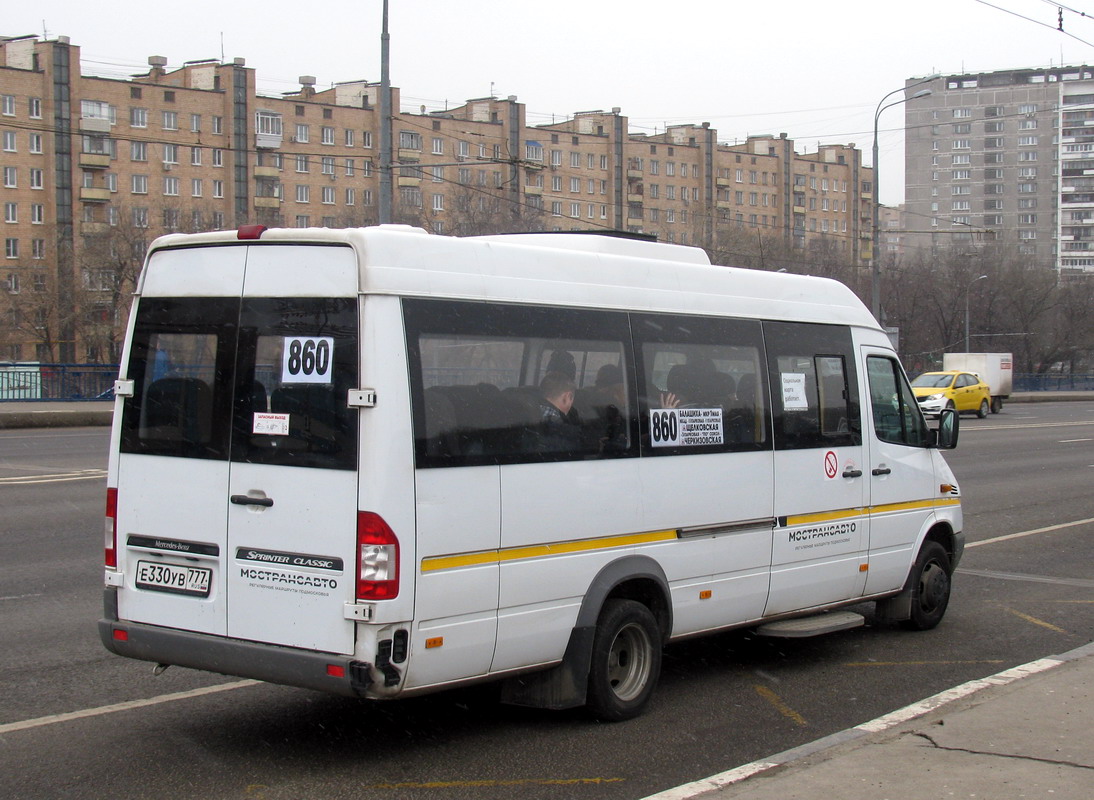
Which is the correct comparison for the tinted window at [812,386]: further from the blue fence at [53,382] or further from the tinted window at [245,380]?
the blue fence at [53,382]

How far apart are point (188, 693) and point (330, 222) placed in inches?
2951

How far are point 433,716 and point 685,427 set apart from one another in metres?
1.92

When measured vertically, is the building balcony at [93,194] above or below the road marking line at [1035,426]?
above

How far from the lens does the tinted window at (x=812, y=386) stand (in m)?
7.07

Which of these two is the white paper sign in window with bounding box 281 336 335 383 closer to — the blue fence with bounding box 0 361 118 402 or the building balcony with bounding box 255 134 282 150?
the blue fence with bounding box 0 361 118 402

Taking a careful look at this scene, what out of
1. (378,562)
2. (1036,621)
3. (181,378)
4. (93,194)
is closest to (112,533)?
(181,378)

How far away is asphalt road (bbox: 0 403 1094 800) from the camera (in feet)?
16.6

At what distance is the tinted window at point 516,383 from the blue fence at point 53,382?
32378 mm

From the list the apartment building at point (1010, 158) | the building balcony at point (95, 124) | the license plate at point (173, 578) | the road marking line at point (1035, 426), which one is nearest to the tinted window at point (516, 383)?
the license plate at point (173, 578)

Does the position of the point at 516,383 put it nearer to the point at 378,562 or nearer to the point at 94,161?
the point at 378,562

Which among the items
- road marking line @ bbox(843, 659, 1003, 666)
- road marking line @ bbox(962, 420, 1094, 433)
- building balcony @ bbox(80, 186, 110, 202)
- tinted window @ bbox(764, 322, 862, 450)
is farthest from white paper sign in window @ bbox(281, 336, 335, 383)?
building balcony @ bbox(80, 186, 110, 202)

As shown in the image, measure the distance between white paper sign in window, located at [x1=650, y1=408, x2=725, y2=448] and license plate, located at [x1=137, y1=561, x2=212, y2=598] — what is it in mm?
2240

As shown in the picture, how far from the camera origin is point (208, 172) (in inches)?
3573

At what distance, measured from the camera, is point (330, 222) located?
79.2m
